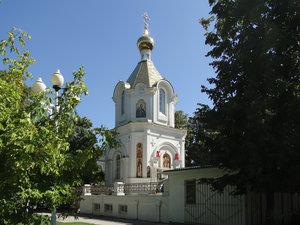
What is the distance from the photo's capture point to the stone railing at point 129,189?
17.2m

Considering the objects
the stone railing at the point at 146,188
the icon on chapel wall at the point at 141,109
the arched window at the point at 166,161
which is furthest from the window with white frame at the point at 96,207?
the icon on chapel wall at the point at 141,109

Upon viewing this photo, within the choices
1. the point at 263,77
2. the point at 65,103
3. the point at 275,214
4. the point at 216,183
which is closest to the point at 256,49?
the point at 263,77

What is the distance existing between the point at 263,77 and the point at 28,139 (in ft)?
23.9

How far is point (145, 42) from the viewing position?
28016mm

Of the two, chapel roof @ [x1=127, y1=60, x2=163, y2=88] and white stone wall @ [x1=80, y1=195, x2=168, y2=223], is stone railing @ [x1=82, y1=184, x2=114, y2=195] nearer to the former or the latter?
white stone wall @ [x1=80, y1=195, x2=168, y2=223]

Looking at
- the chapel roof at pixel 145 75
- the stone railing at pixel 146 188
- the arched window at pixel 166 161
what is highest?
the chapel roof at pixel 145 75

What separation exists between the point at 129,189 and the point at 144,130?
628 centimetres

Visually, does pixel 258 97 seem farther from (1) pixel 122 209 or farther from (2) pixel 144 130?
(2) pixel 144 130

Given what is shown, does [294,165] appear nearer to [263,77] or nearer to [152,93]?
[263,77]

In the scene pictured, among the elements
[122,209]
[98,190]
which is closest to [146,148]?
[98,190]

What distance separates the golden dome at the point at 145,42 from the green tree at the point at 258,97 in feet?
56.5

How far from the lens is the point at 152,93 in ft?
82.1

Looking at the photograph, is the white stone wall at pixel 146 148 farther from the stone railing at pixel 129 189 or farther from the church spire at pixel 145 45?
the church spire at pixel 145 45

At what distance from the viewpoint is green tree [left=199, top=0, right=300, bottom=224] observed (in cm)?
809
